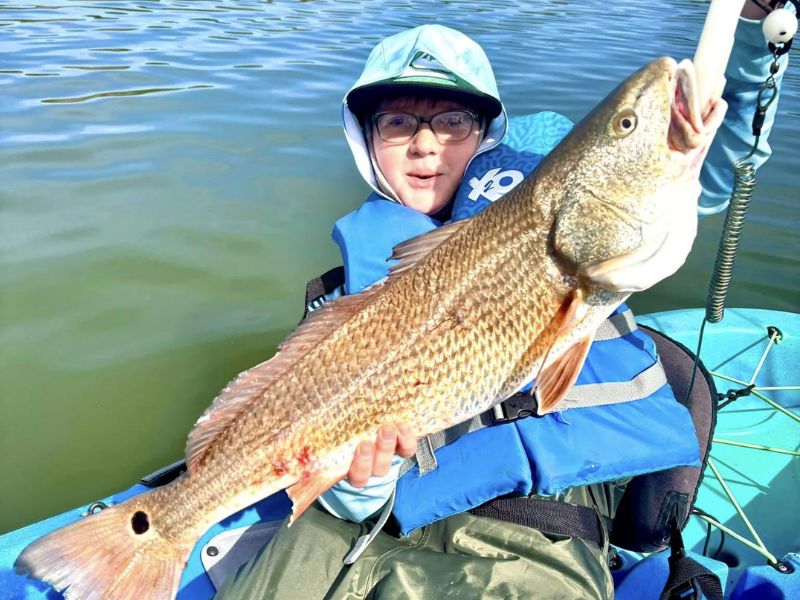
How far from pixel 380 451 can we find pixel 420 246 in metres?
0.71

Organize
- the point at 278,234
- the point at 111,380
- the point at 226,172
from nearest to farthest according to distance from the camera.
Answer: the point at 111,380, the point at 278,234, the point at 226,172

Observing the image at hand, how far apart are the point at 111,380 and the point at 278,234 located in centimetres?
210

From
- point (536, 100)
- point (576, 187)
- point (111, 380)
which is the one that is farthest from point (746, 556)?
point (536, 100)

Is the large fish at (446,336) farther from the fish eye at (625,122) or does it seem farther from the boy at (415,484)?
the boy at (415,484)

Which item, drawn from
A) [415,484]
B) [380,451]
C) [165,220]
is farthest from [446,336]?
[165,220]

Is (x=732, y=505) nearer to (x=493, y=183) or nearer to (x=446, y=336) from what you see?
(x=493, y=183)

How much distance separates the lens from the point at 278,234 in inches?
234

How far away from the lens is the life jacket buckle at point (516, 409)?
2.46 meters

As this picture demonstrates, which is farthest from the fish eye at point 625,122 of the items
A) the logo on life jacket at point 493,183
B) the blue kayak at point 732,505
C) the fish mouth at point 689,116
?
the blue kayak at point 732,505

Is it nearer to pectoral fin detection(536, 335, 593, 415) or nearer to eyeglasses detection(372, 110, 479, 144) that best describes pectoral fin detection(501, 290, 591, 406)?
pectoral fin detection(536, 335, 593, 415)

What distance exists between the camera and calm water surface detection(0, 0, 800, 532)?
13.8 ft

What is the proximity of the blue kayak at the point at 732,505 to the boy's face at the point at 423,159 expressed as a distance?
5.19ft

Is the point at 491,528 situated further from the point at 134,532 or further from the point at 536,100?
the point at 536,100

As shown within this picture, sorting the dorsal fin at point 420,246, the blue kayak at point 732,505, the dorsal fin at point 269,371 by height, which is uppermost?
the dorsal fin at point 420,246
